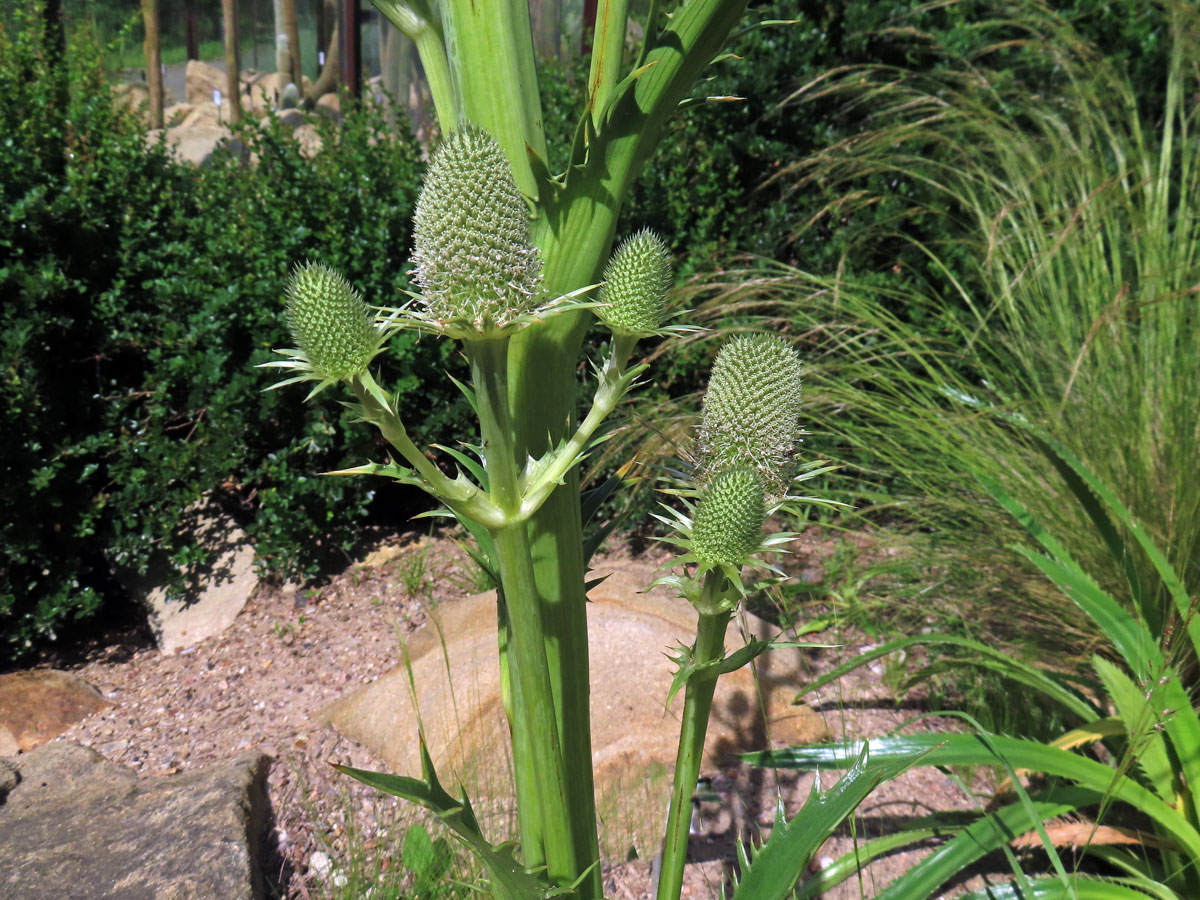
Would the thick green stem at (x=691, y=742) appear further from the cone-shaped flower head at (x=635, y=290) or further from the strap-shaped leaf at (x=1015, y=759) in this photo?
the strap-shaped leaf at (x=1015, y=759)

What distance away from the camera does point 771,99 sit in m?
3.71

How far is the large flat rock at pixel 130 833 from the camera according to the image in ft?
5.74

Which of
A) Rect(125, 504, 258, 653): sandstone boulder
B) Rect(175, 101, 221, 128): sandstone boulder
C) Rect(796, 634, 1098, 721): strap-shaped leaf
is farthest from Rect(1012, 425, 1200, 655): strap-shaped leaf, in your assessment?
Rect(175, 101, 221, 128): sandstone boulder

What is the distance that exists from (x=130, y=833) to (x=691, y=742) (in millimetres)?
1525

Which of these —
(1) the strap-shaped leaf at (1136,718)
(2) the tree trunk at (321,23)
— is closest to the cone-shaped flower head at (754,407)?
(1) the strap-shaped leaf at (1136,718)

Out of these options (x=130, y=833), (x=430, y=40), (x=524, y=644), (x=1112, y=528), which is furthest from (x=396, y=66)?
(x=524, y=644)

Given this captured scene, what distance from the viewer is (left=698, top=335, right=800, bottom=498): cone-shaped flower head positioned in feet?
3.64

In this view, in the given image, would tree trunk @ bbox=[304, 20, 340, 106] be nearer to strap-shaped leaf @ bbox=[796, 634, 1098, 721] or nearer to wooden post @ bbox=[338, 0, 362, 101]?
wooden post @ bbox=[338, 0, 362, 101]

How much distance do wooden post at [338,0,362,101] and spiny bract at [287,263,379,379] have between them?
6.14 metres

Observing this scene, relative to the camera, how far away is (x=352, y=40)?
6.36 metres

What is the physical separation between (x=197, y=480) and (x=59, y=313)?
0.73m

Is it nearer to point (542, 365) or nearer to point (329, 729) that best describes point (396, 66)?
point (329, 729)

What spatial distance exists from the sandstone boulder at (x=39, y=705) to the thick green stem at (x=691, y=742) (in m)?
2.30

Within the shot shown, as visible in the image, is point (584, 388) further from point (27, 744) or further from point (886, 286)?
point (27, 744)
